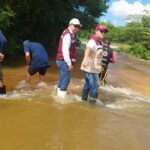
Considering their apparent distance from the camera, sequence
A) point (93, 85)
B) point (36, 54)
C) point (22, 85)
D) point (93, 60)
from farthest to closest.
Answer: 1. point (22, 85)
2. point (36, 54)
3. point (93, 85)
4. point (93, 60)

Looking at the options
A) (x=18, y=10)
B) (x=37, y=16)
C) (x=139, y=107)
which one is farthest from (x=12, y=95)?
(x=37, y=16)

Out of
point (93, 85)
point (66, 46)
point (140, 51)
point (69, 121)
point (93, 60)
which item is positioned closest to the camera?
point (69, 121)

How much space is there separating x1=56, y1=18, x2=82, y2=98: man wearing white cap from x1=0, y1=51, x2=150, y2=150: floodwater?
460mm

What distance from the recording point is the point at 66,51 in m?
9.48

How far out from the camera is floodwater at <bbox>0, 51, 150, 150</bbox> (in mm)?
6668

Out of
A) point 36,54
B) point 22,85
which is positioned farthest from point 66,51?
point 22,85

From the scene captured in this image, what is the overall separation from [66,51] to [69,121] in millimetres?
1936

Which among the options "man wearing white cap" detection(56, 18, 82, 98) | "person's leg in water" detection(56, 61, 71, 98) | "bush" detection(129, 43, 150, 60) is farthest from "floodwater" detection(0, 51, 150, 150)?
"bush" detection(129, 43, 150, 60)

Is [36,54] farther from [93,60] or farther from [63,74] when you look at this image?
[93,60]

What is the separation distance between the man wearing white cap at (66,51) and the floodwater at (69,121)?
0.46m

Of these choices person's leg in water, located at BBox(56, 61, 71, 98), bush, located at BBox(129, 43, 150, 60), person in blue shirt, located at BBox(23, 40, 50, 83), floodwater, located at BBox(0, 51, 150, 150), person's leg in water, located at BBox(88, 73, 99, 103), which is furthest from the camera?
bush, located at BBox(129, 43, 150, 60)

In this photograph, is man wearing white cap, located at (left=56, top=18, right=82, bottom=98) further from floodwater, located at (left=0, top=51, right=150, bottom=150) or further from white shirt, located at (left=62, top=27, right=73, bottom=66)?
floodwater, located at (left=0, top=51, right=150, bottom=150)

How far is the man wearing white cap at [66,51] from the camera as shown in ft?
31.2

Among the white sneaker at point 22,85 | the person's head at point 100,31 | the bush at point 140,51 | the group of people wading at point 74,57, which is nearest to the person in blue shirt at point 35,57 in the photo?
the white sneaker at point 22,85
